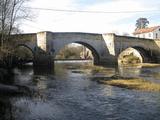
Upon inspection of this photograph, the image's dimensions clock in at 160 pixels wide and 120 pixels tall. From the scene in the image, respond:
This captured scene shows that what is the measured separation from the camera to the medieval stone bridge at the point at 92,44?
53562 millimetres

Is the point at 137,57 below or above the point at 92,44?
below

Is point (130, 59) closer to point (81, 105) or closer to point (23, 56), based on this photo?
point (23, 56)

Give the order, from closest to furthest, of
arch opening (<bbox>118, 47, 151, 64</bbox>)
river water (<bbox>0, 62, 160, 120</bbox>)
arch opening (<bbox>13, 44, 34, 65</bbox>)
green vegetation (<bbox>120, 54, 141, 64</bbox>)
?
river water (<bbox>0, 62, 160, 120</bbox>)
arch opening (<bbox>13, 44, 34, 65</bbox>)
green vegetation (<bbox>120, 54, 141, 64</bbox>)
arch opening (<bbox>118, 47, 151, 64</bbox>)

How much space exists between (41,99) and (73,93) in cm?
332

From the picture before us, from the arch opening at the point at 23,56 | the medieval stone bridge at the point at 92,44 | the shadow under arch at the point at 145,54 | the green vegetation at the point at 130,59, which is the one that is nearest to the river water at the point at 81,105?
the medieval stone bridge at the point at 92,44

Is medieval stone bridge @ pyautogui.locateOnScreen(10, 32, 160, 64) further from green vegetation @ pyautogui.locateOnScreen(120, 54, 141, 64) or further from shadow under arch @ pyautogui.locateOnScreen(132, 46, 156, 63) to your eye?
green vegetation @ pyautogui.locateOnScreen(120, 54, 141, 64)

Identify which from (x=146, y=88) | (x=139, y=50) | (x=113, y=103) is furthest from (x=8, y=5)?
(x=139, y=50)

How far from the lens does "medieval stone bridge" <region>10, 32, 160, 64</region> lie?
5356 cm

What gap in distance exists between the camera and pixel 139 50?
237 ft

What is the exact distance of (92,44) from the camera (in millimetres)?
59875

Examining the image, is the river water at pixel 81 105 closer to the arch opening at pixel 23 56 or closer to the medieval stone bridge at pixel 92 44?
the medieval stone bridge at pixel 92 44

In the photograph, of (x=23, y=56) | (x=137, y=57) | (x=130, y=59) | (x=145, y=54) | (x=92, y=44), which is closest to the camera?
(x=92, y=44)

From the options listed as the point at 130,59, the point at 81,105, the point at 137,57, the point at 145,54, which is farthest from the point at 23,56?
the point at 81,105

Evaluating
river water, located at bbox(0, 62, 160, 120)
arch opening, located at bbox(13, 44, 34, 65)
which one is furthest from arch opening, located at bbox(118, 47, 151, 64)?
river water, located at bbox(0, 62, 160, 120)
